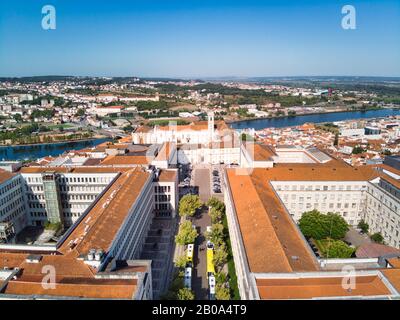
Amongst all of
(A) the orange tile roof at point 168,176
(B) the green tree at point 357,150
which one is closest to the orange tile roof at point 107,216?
(A) the orange tile roof at point 168,176

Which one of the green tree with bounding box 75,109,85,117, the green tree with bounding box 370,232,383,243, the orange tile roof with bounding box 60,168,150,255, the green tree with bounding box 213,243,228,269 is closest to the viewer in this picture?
the orange tile roof with bounding box 60,168,150,255

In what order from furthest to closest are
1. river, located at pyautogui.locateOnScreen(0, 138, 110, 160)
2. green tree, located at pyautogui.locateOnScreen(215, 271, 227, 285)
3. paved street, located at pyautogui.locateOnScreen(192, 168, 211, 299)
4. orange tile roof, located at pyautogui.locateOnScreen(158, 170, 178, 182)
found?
1. river, located at pyautogui.locateOnScreen(0, 138, 110, 160)
2. orange tile roof, located at pyautogui.locateOnScreen(158, 170, 178, 182)
3. paved street, located at pyautogui.locateOnScreen(192, 168, 211, 299)
4. green tree, located at pyautogui.locateOnScreen(215, 271, 227, 285)

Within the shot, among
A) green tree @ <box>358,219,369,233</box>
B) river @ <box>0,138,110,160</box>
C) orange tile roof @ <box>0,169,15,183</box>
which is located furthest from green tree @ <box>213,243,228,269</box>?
river @ <box>0,138,110,160</box>

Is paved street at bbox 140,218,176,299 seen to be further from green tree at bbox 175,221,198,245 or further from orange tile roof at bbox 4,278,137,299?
orange tile roof at bbox 4,278,137,299

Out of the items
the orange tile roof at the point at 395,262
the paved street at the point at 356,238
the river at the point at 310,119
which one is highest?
the river at the point at 310,119

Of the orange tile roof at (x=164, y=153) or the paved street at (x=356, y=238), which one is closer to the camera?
the paved street at (x=356, y=238)

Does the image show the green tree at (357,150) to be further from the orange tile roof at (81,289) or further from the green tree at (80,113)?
the green tree at (80,113)
